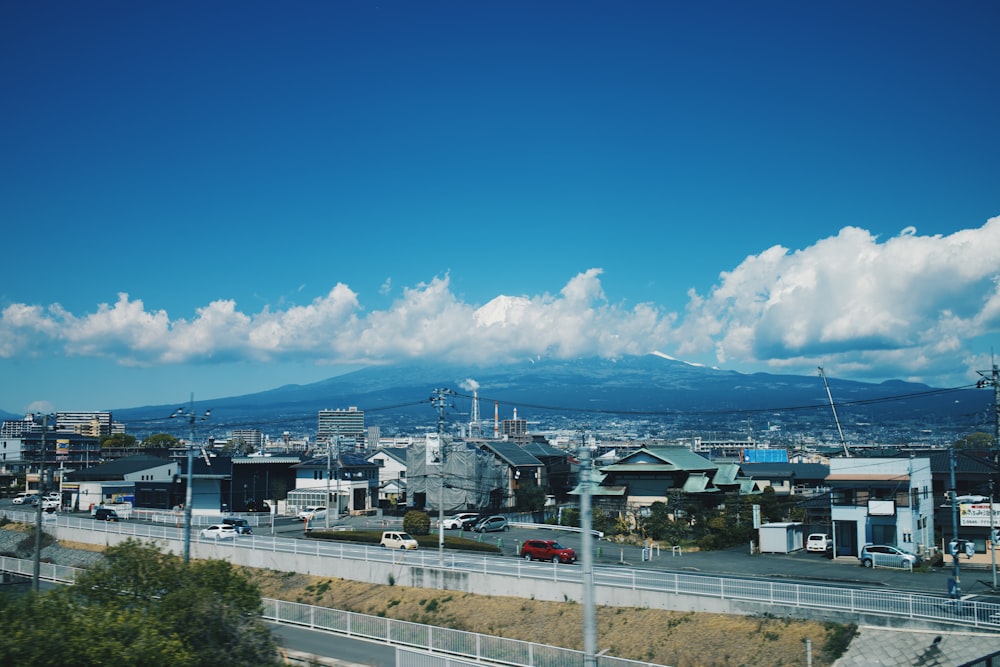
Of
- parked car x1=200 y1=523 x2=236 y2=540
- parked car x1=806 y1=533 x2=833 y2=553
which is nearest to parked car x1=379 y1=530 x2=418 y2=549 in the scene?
parked car x1=200 y1=523 x2=236 y2=540

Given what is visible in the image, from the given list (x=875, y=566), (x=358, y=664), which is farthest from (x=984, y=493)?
(x=358, y=664)

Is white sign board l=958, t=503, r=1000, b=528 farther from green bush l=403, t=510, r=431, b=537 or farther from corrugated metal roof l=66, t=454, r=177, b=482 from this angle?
corrugated metal roof l=66, t=454, r=177, b=482

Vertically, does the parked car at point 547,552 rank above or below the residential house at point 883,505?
below

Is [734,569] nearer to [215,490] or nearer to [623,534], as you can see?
[623,534]

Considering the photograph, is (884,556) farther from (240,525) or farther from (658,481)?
(240,525)

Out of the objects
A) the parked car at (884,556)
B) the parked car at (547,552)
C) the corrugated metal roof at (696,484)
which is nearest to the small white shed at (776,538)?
the parked car at (884,556)

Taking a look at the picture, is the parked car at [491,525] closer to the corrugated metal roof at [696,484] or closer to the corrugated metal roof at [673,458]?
the corrugated metal roof at [673,458]
